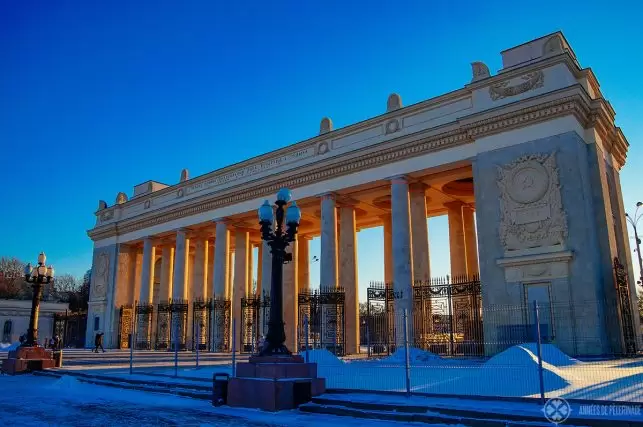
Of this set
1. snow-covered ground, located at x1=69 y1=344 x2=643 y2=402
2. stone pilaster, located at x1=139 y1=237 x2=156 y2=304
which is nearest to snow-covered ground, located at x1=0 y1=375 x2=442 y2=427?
snow-covered ground, located at x1=69 y1=344 x2=643 y2=402

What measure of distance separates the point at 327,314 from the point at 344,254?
14.6ft

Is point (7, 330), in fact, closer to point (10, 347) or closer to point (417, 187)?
point (10, 347)

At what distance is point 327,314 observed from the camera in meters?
25.8

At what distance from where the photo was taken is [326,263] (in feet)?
89.0

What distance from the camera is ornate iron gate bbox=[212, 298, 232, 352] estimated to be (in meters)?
32.0

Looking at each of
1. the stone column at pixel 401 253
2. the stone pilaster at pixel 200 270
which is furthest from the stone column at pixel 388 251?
the stone pilaster at pixel 200 270

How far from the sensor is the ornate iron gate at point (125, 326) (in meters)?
39.5

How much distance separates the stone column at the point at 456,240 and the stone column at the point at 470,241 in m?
0.46

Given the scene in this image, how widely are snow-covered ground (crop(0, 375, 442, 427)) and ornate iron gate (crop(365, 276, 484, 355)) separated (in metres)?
11.0

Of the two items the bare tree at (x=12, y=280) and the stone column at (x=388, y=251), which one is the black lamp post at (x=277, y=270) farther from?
the bare tree at (x=12, y=280)

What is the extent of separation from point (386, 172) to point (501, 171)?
5880 mm

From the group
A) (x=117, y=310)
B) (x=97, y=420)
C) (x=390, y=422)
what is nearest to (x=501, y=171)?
(x=390, y=422)

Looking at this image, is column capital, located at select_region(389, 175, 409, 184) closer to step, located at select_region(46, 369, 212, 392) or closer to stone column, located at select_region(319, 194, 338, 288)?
stone column, located at select_region(319, 194, 338, 288)

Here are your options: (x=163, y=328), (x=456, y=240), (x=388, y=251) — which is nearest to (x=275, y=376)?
(x=456, y=240)
